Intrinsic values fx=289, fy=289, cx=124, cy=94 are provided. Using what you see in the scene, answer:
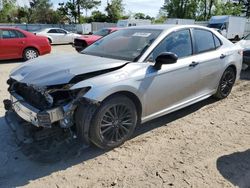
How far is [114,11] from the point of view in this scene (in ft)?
164

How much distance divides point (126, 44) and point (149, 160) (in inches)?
74.4

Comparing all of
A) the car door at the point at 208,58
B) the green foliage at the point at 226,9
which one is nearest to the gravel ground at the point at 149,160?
the car door at the point at 208,58

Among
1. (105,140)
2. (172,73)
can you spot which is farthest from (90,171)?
(172,73)

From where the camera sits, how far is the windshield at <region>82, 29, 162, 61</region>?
14.1 feet

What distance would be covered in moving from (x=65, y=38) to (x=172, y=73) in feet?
66.6

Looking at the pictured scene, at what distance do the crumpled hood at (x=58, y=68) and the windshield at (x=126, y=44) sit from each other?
0.87ft

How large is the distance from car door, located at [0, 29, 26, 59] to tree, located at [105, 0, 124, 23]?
3940cm

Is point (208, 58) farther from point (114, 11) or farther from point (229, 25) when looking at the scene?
point (114, 11)

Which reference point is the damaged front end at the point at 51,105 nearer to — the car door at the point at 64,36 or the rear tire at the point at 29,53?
the rear tire at the point at 29,53

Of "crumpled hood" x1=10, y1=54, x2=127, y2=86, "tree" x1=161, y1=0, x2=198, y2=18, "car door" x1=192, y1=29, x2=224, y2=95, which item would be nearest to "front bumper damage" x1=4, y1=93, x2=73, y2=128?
"crumpled hood" x1=10, y1=54, x2=127, y2=86

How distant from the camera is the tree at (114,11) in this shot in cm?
4994

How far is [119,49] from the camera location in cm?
457

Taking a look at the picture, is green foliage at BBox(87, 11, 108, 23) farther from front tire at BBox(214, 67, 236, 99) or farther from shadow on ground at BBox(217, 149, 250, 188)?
shadow on ground at BBox(217, 149, 250, 188)

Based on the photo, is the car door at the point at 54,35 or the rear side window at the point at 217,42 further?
the car door at the point at 54,35
